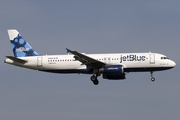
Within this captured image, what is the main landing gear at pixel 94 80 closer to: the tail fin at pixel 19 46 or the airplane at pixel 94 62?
the airplane at pixel 94 62

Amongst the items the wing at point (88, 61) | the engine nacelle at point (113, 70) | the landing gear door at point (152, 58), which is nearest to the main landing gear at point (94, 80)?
the wing at point (88, 61)

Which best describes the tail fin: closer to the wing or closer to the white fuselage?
the white fuselage

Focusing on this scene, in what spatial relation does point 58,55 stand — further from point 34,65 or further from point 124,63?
point 124,63

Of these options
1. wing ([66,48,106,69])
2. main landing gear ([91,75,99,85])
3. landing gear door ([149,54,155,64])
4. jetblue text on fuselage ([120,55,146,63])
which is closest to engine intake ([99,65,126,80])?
wing ([66,48,106,69])

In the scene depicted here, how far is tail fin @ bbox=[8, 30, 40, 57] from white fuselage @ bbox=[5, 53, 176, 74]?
60.8 inches

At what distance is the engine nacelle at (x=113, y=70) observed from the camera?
156 ft

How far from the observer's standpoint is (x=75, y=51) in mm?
44438

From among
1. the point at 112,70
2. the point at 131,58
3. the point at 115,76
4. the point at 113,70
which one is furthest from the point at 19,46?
the point at 131,58

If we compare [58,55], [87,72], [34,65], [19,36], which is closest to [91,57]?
[87,72]

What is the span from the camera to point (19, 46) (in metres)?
55.2

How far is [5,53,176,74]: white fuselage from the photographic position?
159 feet

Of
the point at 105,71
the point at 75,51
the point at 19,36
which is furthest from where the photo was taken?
the point at 19,36

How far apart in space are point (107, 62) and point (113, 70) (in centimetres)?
209

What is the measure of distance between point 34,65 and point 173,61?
20842 mm
